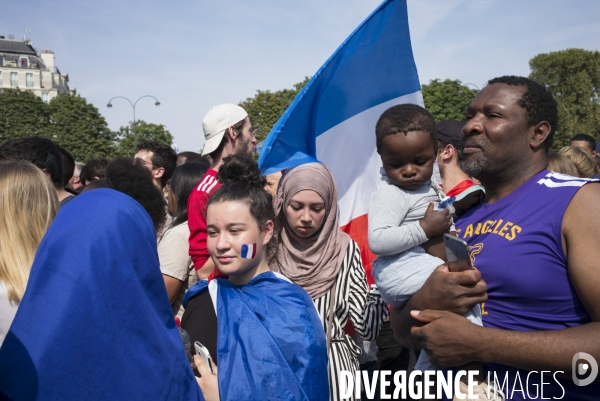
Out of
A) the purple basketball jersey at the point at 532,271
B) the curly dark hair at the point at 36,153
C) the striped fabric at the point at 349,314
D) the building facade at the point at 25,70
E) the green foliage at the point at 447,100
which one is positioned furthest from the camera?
the building facade at the point at 25,70

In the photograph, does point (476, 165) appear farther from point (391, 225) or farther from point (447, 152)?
point (447, 152)

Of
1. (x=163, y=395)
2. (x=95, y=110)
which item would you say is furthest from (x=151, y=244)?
(x=95, y=110)

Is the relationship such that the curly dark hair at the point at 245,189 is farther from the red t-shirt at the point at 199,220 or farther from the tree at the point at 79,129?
the tree at the point at 79,129

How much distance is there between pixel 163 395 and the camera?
140cm

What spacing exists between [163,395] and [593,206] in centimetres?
165

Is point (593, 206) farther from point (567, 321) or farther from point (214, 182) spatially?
point (214, 182)

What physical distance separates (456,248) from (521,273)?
0.87 ft

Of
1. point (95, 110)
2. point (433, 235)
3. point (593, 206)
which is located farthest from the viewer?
point (95, 110)

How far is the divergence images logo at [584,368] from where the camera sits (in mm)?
1968

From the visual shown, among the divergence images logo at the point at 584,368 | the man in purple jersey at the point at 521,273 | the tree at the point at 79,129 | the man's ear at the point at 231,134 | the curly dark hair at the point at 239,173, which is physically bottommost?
the divergence images logo at the point at 584,368

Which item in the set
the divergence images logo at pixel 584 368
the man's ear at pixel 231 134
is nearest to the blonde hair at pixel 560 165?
the man's ear at pixel 231 134

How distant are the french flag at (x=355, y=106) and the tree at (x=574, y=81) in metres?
53.6

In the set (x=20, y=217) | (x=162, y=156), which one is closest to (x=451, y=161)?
(x=20, y=217)

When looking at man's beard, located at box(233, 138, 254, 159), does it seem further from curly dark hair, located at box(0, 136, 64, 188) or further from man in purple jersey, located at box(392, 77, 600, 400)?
man in purple jersey, located at box(392, 77, 600, 400)
